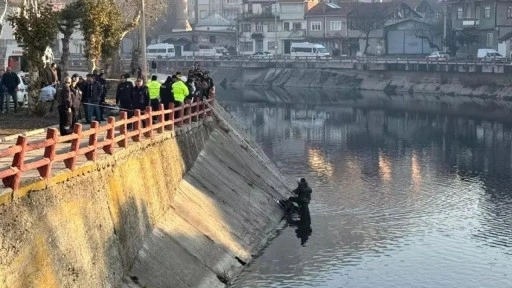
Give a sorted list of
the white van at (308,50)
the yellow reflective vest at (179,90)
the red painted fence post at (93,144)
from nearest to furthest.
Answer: the red painted fence post at (93,144) < the yellow reflective vest at (179,90) < the white van at (308,50)

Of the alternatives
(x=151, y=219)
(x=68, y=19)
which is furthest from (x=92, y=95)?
(x=68, y=19)

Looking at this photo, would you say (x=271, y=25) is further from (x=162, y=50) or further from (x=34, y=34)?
(x=34, y=34)

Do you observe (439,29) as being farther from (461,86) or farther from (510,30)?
(461,86)

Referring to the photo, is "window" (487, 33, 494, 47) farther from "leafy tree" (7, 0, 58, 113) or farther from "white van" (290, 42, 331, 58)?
"leafy tree" (7, 0, 58, 113)

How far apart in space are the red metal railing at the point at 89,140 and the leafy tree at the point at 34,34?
19.8ft

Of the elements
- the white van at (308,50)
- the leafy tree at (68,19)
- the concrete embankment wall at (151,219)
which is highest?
the leafy tree at (68,19)

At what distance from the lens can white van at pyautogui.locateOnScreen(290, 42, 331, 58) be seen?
123688 millimetres

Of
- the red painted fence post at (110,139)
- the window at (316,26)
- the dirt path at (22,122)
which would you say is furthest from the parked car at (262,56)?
the red painted fence post at (110,139)

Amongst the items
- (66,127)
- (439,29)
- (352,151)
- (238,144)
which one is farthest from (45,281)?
(439,29)

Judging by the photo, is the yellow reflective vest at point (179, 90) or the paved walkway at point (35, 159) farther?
the yellow reflective vest at point (179, 90)

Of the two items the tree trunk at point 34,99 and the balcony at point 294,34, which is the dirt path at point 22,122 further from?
the balcony at point 294,34

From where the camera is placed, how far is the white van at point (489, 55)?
98.8 m

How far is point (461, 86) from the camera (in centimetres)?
10025

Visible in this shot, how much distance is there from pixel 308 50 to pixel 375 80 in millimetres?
16700
